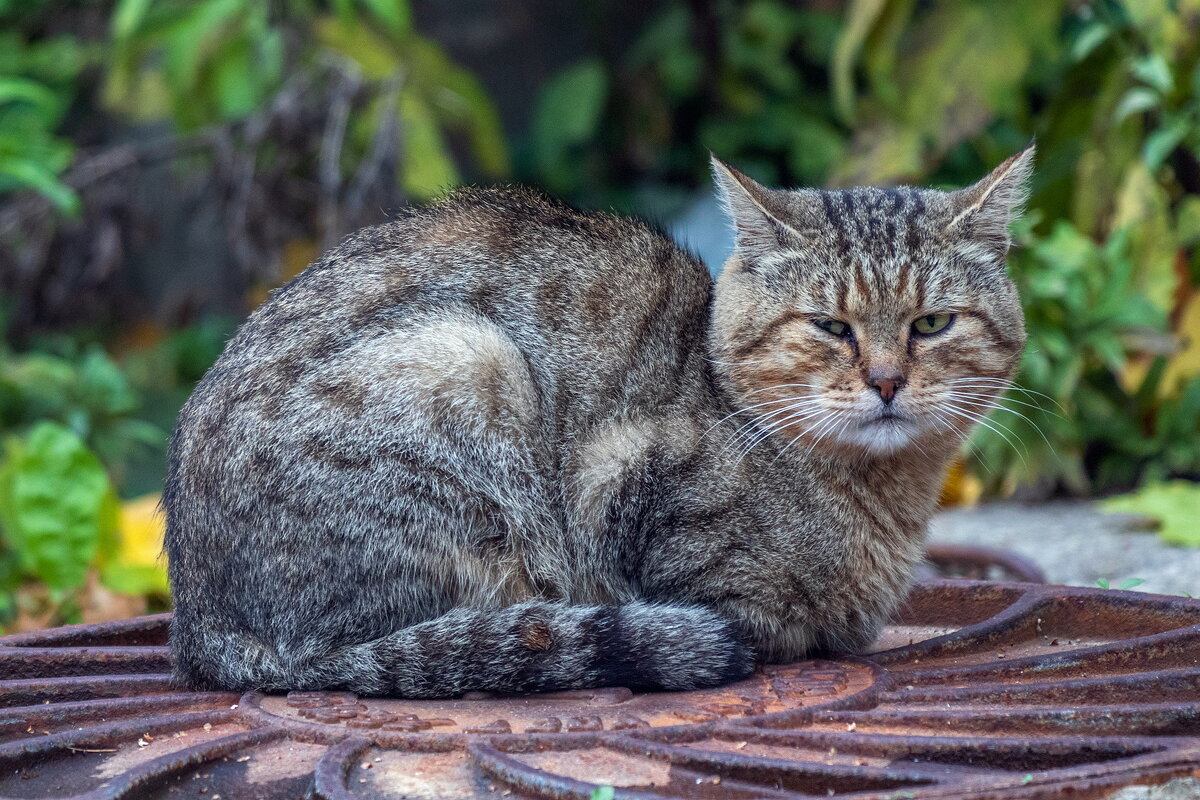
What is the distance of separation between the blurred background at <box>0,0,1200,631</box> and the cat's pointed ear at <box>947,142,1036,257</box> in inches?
68.5

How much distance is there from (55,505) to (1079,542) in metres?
3.95

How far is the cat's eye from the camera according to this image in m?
2.81

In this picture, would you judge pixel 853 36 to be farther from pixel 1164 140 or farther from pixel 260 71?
pixel 260 71

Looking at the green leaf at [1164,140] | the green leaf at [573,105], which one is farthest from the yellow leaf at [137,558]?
the green leaf at [1164,140]

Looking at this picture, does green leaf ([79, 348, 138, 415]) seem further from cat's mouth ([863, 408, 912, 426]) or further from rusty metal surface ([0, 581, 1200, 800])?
cat's mouth ([863, 408, 912, 426])

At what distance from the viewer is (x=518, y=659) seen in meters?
2.51

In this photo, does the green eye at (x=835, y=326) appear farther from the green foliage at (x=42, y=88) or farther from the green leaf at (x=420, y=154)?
the green foliage at (x=42, y=88)

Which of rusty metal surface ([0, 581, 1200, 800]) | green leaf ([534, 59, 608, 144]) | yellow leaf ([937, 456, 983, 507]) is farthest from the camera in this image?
green leaf ([534, 59, 608, 144])

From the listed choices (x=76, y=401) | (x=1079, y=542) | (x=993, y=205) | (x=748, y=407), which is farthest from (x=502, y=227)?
(x=76, y=401)

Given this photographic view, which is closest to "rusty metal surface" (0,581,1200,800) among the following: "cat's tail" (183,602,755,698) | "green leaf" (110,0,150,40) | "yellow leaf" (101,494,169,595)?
"cat's tail" (183,602,755,698)

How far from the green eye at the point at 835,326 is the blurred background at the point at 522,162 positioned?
2004mm

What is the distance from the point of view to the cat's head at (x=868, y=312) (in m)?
2.76

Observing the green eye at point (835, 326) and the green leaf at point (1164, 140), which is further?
the green leaf at point (1164, 140)

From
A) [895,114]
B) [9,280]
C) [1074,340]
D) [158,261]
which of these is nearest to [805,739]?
[1074,340]
